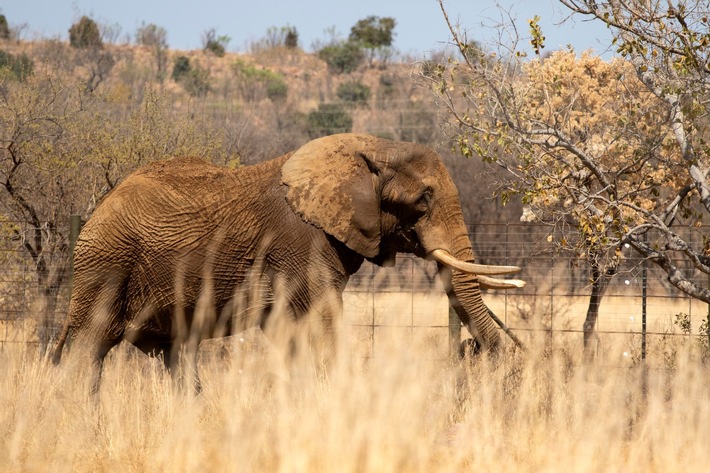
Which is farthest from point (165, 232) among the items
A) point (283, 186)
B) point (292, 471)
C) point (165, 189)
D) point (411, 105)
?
point (411, 105)

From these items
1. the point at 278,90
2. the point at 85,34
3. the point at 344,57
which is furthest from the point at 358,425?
the point at 344,57

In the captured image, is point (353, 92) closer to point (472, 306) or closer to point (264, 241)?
point (264, 241)

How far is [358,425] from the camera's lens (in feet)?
18.6

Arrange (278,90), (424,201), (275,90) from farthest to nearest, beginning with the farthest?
1. (275,90)
2. (278,90)
3. (424,201)

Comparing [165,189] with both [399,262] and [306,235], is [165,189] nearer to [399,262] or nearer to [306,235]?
[306,235]

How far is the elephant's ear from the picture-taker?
8.72 meters

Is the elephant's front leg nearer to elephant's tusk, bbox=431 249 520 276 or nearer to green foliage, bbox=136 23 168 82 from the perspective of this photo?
elephant's tusk, bbox=431 249 520 276

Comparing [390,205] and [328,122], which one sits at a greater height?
[328,122]

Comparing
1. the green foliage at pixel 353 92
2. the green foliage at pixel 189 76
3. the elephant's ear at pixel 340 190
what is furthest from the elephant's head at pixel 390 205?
the green foliage at pixel 353 92

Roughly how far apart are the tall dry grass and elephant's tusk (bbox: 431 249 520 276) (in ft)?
3.13

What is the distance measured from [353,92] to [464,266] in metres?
50.7

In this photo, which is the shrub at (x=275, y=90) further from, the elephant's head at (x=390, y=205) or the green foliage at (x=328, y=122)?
the elephant's head at (x=390, y=205)

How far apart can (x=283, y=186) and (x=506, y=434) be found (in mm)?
3163

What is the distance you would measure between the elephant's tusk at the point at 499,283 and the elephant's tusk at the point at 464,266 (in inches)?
3.4
